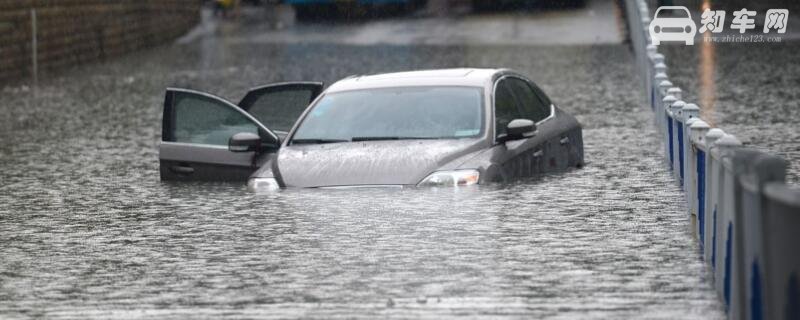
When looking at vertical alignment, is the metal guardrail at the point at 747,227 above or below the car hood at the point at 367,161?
above

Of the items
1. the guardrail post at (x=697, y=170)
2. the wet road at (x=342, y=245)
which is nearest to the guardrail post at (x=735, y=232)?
the wet road at (x=342, y=245)

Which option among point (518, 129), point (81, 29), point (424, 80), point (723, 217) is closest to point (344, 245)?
point (518, 129)

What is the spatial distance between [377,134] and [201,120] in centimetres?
224

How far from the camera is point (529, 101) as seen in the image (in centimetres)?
1450

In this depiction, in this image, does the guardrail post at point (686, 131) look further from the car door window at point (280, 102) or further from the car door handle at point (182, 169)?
the car door handle at point (182, 169)

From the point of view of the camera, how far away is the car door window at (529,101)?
558 inches

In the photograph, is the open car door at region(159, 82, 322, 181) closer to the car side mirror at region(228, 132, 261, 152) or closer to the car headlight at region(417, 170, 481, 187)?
the car side mirror at region(228, 132, 261, 152)

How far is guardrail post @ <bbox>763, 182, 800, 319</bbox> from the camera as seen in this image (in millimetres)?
5684

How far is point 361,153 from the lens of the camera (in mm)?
12570

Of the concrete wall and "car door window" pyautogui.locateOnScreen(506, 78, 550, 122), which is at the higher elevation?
"car door window" pyautogui.locateOnScreen(506, 78, 550, 122)

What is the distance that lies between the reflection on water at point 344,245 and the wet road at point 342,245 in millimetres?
18

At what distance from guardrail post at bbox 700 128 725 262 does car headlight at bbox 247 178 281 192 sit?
13.2 feet

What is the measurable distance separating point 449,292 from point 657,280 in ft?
3.59

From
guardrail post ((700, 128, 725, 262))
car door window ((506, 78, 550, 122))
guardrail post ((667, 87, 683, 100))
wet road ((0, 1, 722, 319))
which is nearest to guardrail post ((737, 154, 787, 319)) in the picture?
wet road ((0, 1, 722, 319))
